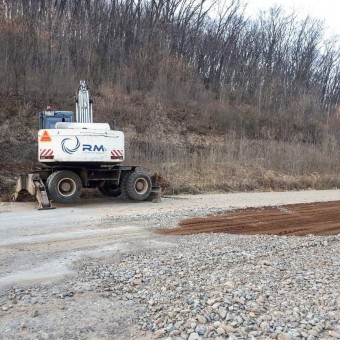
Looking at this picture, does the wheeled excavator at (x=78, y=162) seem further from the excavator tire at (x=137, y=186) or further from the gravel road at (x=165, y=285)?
the gravel road at (x=165, y=285)

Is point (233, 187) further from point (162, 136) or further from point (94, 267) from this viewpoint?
point (94, 267)

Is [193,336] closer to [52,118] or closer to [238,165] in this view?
[52,118]

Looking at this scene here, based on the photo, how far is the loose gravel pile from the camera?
452cm

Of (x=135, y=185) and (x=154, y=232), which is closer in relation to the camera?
(x=154, y=232)

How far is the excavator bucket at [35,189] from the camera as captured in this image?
44.7 feet

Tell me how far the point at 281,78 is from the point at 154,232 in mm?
39485

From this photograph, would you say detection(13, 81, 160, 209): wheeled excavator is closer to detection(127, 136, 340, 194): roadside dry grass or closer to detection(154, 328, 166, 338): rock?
detection(127, 136, 340, 194): roadside dry grass

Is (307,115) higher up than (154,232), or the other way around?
(307,115)

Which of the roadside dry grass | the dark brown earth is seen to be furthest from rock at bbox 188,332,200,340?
the roadside dry grass

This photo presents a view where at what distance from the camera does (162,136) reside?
28.1 metres

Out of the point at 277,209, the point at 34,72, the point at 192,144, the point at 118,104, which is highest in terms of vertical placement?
the point at 34,72

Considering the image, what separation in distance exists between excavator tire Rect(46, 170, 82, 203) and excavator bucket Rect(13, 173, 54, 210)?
281 millimetres

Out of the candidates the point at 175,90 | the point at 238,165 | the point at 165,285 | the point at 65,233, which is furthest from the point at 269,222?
the point at 175,90

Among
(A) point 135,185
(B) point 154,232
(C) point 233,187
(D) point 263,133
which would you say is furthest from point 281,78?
(B) point 154,232
